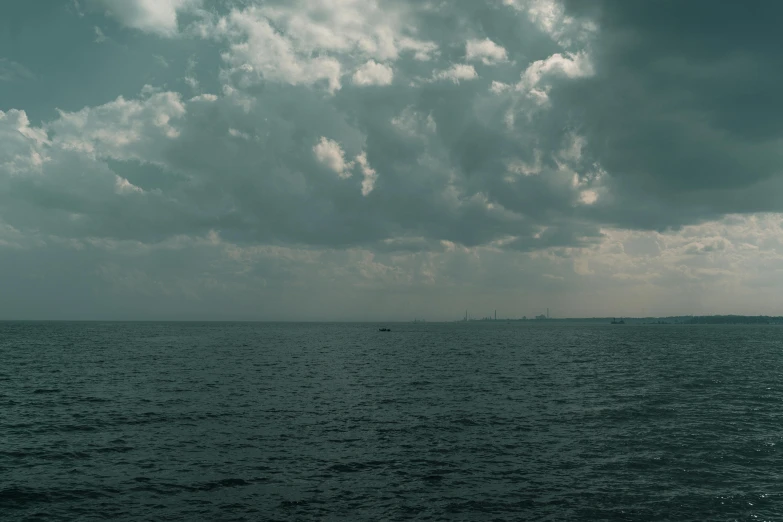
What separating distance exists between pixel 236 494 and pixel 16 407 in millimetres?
34375

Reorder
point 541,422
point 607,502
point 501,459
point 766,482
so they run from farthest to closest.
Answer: point 541,422 → point 501,459 → point 766,482 → point 607,502

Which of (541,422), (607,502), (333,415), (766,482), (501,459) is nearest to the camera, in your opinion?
(607,502)

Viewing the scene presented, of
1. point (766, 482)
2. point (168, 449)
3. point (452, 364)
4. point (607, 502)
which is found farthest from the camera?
point (452, 364)

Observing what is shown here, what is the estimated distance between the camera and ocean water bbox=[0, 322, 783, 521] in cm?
2573

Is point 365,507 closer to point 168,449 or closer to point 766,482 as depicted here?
point 168,449

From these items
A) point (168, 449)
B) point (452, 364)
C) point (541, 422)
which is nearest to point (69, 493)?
point (168, 449)

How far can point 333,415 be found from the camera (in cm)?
4606

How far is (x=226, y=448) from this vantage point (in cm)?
3544

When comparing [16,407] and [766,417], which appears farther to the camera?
[16,407]

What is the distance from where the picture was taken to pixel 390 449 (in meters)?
35.3

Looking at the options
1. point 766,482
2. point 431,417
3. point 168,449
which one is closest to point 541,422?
point 431,417

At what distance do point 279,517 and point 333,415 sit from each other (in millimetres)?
21864

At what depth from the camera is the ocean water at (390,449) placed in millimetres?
25734

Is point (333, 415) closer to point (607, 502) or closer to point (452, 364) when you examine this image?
point (607, 502)
